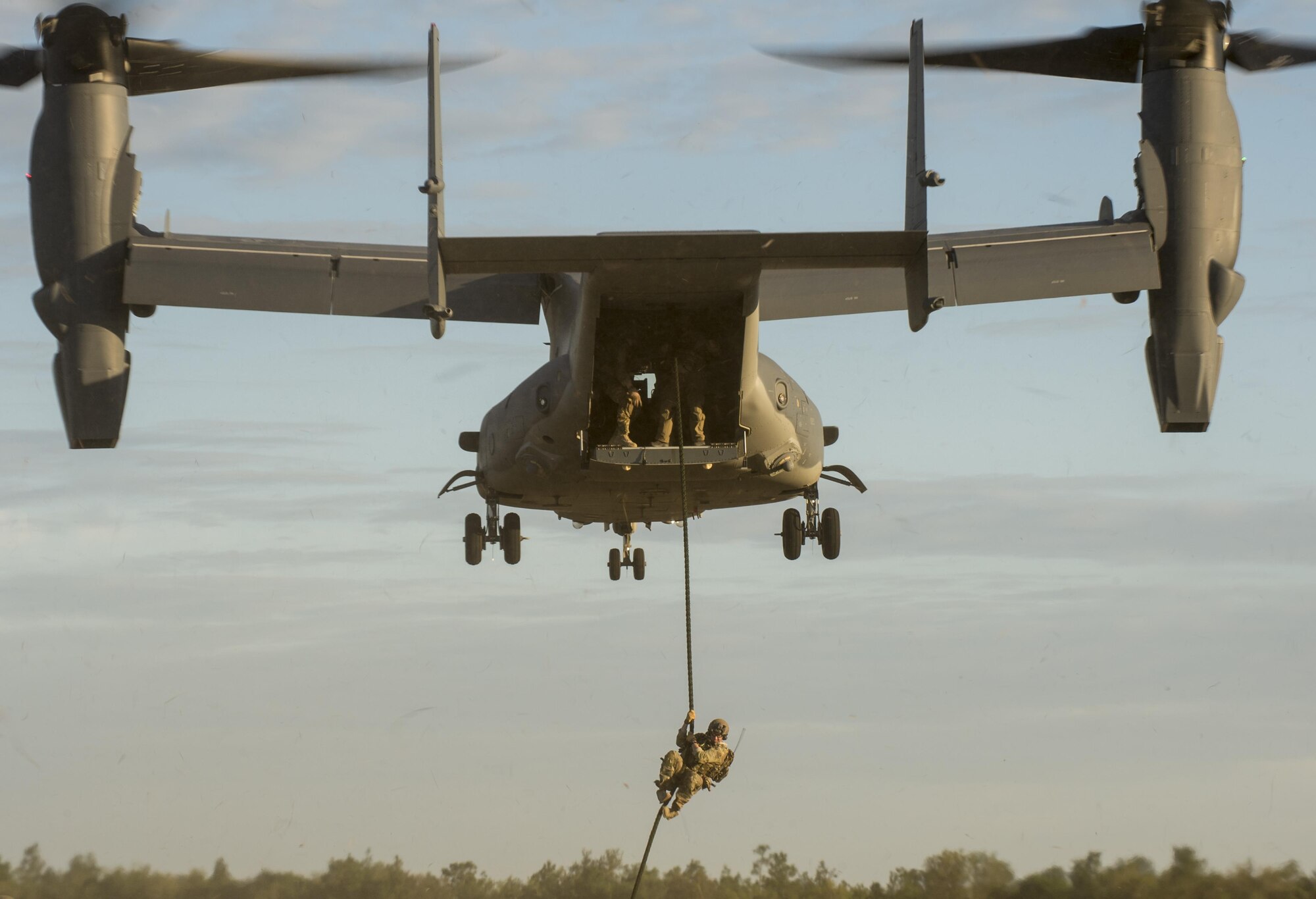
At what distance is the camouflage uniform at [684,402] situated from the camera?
55.9ft

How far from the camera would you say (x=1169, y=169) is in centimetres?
1747

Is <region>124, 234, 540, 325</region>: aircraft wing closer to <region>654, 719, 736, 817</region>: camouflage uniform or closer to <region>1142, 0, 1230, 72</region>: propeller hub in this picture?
<region>654, 719, 736, 817</region>: camouflage uniform

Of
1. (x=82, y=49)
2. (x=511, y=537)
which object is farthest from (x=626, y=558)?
(x=82, y=49)

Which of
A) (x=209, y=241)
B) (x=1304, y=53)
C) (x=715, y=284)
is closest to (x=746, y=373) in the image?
(x=715, y=284)

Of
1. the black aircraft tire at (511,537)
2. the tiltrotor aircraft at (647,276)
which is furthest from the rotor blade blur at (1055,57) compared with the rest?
the black aircraft tire at (511,537)

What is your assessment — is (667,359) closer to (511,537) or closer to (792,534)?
(792,534)

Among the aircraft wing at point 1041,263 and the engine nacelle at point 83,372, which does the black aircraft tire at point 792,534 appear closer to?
the aircraft wing at point 1041,263

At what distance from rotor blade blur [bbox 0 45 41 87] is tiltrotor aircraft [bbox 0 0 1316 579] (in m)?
0.02

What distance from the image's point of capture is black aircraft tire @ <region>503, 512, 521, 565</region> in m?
21.3

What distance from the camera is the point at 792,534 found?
20672 millimetres

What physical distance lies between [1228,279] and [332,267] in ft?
27.8

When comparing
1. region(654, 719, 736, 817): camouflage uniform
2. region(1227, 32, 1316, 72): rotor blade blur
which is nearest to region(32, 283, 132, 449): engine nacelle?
region(654, 719, 736, 817): camouflage uniform

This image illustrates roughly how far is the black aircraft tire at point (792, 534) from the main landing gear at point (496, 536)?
10.1 ft

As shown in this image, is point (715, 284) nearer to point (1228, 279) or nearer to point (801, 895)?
point (1228, 279)
